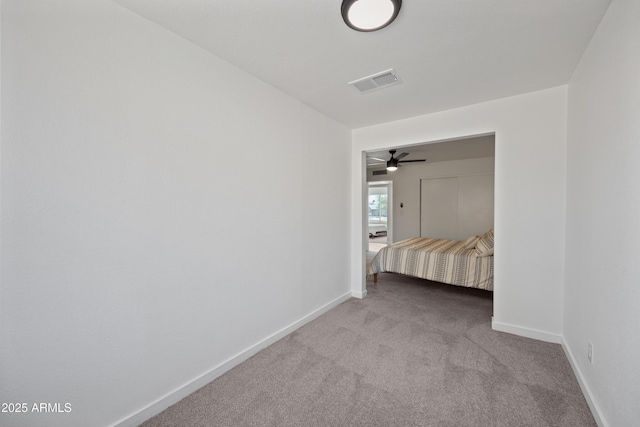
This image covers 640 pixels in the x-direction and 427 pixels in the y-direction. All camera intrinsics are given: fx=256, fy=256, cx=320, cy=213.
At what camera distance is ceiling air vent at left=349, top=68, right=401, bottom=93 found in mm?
2146

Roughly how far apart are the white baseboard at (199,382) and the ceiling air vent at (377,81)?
7.86ft

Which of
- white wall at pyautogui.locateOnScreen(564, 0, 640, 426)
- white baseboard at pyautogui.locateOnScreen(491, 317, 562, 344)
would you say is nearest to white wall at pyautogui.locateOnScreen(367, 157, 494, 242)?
white baseboard at pyautogui.locateOnScreen(491, 317, 562, 344)

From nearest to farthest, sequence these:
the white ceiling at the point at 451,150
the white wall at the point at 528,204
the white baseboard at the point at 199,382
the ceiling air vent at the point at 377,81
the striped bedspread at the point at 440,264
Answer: the white baseboard at the point at 199,382 < the ceiling air vent at the point at 377,81 < the white wall at the point at 528,204 < the striped bedspread at the point at 440,264 < the white ceiling at the point at 451,150

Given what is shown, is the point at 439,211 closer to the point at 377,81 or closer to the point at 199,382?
the point at 377,81

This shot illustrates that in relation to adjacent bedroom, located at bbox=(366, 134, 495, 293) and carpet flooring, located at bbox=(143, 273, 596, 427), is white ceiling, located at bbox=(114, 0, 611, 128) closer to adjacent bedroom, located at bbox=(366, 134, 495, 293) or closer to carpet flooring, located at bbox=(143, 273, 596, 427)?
adjacent bedroom, located at bbox=(366, 134, 495, 293)

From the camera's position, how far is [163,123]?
5.32ft

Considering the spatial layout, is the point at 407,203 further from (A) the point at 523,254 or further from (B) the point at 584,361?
(B) the point at 584,361

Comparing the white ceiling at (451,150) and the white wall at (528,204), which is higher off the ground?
the white ceiling at (451,150)

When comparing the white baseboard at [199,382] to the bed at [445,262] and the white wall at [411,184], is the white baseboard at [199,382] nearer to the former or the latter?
the bed at [445,262]

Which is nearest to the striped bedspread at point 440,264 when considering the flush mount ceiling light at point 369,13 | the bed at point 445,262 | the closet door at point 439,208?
the bed at point 445,262

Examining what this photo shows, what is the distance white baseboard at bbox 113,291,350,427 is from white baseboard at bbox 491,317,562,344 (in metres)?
2.00

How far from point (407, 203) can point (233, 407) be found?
613 centimetres

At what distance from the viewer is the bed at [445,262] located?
3.38 metres

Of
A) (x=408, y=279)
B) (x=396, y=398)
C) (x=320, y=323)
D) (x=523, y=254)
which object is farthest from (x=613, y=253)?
(x=408, y=279)
